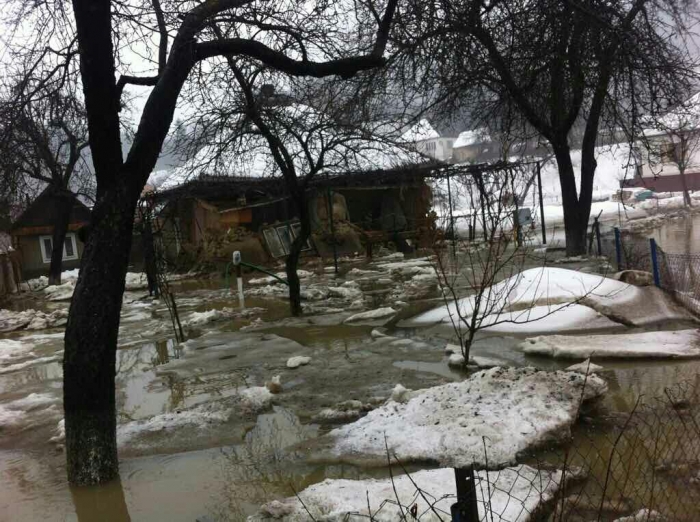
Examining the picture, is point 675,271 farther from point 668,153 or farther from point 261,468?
point 261,468

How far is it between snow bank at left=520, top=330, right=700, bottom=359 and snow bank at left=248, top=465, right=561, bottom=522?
2987 mm

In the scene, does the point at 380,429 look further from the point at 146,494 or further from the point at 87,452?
the point at 87,452

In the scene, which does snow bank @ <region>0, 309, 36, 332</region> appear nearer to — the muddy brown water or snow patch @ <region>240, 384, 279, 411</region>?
the muddy brown water

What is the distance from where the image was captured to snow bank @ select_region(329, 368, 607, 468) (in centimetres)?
405

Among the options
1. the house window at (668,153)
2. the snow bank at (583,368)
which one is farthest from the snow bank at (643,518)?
the house window at (668,153)

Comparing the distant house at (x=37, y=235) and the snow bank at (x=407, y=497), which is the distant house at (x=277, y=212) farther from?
the snow bank at (x=407, y=497)

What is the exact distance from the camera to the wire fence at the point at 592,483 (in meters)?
3.05

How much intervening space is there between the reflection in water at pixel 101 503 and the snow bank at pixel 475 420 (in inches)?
58.1

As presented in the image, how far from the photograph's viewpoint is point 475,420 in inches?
171

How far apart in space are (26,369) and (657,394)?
845cm

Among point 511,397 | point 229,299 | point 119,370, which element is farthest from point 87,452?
point 229,299

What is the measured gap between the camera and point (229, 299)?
14664 mm

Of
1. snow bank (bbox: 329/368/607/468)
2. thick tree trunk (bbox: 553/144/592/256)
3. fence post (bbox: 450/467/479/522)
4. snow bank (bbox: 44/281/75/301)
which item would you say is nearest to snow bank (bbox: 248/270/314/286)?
snow bank (bbox: 44/281/75/301)

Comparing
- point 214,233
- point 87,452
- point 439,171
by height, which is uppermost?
point 439,171
